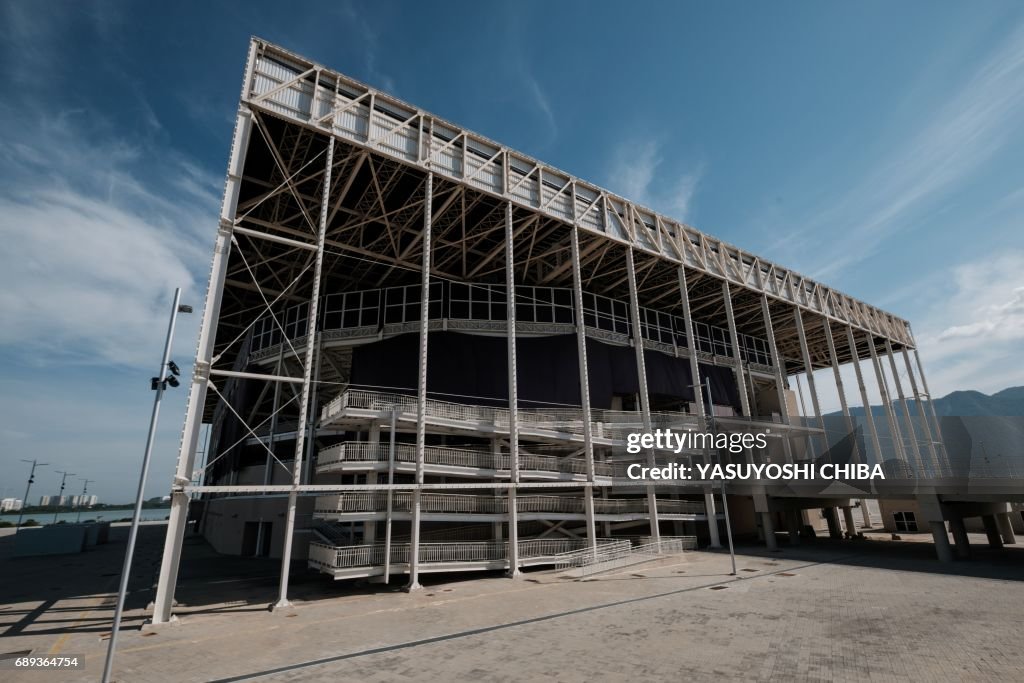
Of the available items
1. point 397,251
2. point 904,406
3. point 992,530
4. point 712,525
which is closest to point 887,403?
point 904,406

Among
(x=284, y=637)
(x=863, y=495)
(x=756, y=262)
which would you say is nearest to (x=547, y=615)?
(x=284, y=637)

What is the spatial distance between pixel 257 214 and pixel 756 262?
127 ft

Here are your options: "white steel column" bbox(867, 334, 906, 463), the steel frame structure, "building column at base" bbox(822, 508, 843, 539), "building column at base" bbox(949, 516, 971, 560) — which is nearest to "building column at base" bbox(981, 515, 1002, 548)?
"building column at base" bbox(949, 516, 971, 560)

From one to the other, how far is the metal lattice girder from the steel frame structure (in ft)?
0.32

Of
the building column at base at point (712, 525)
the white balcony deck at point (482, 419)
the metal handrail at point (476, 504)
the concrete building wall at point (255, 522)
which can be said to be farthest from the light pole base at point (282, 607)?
the building column at base at point (712, 525)

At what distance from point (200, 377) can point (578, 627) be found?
15.7m

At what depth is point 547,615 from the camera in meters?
14.8

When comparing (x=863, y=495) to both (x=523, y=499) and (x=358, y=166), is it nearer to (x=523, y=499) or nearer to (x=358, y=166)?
(x=523, y=499)

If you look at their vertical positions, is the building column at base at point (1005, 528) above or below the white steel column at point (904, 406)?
below

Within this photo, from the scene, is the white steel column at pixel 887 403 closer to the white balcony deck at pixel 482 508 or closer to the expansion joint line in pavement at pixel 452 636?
the white balcony deck at pixel 482 508

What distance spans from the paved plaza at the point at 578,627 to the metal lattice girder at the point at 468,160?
20.4 m

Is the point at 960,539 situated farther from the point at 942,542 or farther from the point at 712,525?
the point at 712,525

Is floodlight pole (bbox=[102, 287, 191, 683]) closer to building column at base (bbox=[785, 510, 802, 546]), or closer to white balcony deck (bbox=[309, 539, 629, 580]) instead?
white balcony deck (bbox=[309, 539, 629, 580])
